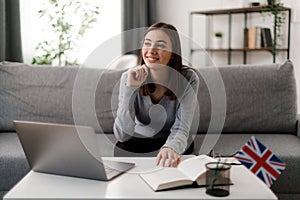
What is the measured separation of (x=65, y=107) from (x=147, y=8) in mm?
2730

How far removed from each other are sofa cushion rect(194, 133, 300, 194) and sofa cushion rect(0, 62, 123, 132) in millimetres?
560

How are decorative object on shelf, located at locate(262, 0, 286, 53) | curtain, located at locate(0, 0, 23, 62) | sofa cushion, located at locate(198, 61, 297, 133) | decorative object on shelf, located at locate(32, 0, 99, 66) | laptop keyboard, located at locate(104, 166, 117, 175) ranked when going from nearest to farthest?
laptop keyboard, located at locate(104, 166, 117, 175) < sofa cushion, located at locate(198, 61, 297, 133) < curtain, located at locate(0, 0, 23, 62) < decorative object on shelf, located at locate(32, 0, 99, 66) < decorative object on shelf, located at locate(262, 0, 286, 53)

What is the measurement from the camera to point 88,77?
254 centimetres

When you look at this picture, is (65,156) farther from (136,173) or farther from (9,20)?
(9,20)

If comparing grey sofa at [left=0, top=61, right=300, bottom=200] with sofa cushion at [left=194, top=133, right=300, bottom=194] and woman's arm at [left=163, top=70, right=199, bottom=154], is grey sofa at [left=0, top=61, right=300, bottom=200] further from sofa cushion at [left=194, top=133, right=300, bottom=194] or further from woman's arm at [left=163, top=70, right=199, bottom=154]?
woman's arm at [left=163, top=70, right=199, bottom=154]

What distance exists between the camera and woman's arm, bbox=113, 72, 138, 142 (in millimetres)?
1926

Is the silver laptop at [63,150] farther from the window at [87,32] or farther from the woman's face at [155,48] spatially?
the window at [87,32]

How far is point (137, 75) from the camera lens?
1.81 metres

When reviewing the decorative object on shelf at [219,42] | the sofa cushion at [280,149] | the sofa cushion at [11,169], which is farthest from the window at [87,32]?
the sofa cushion at [280,149]

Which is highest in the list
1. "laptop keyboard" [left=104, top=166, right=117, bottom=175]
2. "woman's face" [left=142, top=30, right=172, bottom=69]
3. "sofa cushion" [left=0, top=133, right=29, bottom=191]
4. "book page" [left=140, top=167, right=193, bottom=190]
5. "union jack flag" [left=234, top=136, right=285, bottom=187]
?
"woman's face" [left=142, top=30, right=172, bottom=69]

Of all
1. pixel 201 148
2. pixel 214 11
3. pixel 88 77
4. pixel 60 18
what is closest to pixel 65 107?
pixel 88 77

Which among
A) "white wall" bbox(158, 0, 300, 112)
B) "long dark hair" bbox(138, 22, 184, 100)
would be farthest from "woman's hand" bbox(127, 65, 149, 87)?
"white wall" bbox(158, 0, 300, 112)

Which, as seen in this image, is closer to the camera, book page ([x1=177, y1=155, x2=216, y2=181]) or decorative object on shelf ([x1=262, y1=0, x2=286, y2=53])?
book page ([x1=177, y1=155, x2=216, y2=181])

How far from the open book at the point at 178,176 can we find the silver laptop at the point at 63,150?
0.44ft
